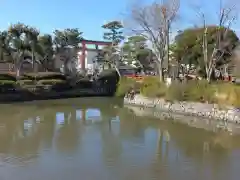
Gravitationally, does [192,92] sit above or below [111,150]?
above

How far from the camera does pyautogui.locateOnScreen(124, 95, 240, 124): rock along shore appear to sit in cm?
1598

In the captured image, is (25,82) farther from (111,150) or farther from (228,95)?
(111,150)

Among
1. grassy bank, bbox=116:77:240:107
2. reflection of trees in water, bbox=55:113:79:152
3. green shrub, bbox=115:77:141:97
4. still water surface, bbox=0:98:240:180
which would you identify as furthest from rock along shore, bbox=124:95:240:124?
reflection of trees in water, bbox=55:113:79:152

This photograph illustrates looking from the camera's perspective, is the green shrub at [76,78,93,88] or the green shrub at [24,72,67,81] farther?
the green shrub at [76,78,93,88]

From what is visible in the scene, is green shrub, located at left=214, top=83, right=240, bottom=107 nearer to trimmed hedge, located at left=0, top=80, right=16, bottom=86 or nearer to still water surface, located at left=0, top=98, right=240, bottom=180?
still water surface, located at left=0, top=98, right=240, bottom=180

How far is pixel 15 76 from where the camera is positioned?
2866 centimetres

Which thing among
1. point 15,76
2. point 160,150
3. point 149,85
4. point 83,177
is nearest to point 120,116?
point 149,85

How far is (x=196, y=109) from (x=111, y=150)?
8846mm

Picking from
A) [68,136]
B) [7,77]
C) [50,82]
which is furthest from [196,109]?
[7,77]

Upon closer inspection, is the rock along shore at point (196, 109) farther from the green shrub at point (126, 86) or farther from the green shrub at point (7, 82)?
the green shrub at point (7, 82)

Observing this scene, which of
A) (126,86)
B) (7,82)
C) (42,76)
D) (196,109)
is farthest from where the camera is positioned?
(42,76)

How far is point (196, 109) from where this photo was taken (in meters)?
18.2

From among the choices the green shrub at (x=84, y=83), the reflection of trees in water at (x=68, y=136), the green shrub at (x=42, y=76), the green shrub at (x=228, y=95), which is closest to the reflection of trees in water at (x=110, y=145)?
the reflection of trees in water at (x=68, y=136)

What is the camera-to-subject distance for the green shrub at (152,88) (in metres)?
21.7
